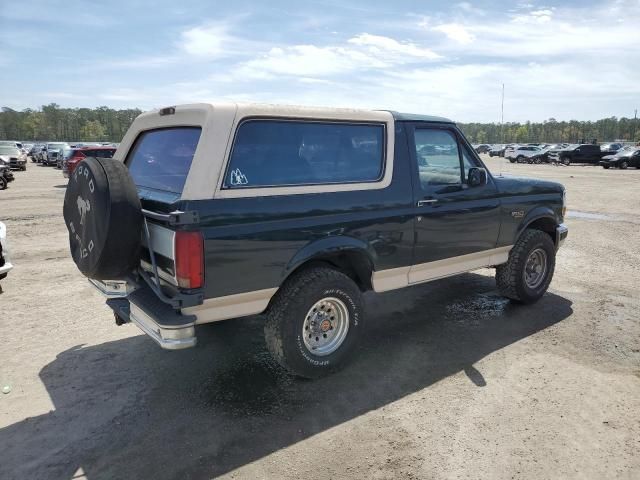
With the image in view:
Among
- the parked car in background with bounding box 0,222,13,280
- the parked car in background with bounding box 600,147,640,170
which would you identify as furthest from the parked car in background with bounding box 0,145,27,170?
the parked car in background with bounding box 600,147,640,170

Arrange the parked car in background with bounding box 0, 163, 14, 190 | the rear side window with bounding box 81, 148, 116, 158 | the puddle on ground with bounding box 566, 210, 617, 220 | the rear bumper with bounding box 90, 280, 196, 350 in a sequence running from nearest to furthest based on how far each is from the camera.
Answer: the rear bumper with bounding box 90, 280, 196, 350 < the puddle on ground with bounding box 566, 210, 617, 220 < the parked car in background with bounding box 0, 163, 14, 190 < the rear side window with bounding box 81, 148, 116, 158

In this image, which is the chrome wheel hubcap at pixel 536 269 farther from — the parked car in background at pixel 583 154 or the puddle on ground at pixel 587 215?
the parked car in background at pixel 583 154

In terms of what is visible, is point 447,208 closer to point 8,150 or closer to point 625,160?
point 8,150

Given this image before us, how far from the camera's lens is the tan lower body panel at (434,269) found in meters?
4.18

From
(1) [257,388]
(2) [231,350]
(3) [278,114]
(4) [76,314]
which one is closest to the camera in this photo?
(3) [278,114]

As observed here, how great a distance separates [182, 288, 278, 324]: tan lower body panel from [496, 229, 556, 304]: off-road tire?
3.19 metres

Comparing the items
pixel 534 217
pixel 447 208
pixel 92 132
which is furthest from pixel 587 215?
pixel 92 132

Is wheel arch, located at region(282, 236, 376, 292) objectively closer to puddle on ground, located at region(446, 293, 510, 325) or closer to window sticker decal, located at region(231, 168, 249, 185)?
window sticker decal, located at region(231, 168, 249, 185)

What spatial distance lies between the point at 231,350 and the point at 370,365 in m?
1.36

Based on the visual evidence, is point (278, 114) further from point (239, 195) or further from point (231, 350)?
point (231, 350)

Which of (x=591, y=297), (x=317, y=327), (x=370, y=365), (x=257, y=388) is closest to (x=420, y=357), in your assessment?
(x=370, y=365)

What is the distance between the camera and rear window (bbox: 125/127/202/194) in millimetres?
3426

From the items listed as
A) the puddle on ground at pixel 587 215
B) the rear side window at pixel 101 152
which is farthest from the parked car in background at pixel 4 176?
the puddle on ground at pixel 587 215

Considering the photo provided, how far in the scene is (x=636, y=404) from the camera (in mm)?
3518
